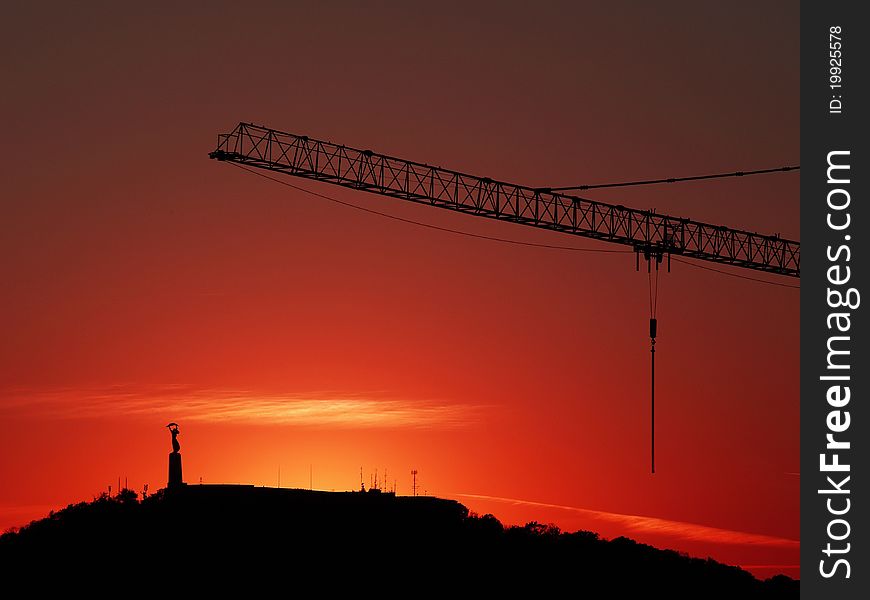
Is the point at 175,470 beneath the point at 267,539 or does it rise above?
above

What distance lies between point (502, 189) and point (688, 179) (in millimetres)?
15041

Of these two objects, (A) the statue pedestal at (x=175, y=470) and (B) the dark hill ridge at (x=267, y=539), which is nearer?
(A) the statue pedestal at (x=175, y=470)

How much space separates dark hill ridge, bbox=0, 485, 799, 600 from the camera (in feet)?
330

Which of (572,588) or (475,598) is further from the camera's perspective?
(572,588)

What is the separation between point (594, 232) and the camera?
115m

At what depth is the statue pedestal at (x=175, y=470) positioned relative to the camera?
293ft

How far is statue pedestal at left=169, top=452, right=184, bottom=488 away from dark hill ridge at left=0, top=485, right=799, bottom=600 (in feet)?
6.50

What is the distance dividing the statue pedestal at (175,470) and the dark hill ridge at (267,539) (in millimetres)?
1982

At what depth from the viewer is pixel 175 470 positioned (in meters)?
90.9

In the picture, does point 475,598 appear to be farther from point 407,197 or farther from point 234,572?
point 407,197

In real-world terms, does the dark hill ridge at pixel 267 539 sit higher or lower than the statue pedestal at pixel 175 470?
lower

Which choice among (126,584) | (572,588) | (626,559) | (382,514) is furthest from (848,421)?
(626,559)

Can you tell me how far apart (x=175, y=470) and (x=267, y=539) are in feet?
46.1

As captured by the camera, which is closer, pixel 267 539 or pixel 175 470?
pixel 175 470
